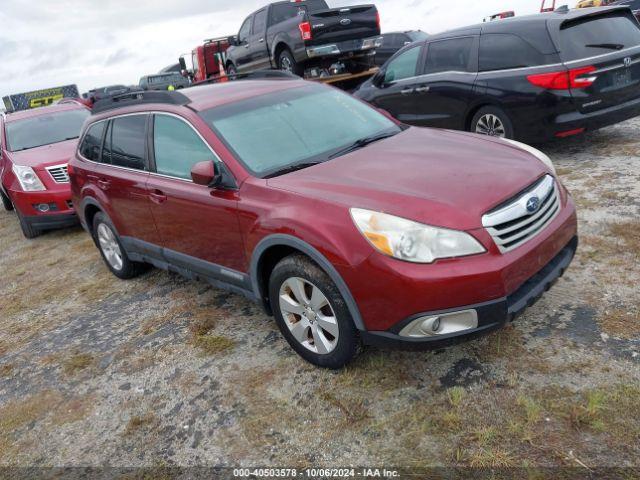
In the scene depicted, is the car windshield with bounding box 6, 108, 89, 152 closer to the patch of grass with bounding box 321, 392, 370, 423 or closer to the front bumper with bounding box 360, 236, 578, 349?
the patch of grass with bounding box 321, 392, 370, 423

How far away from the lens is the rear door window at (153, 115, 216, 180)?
3660mm

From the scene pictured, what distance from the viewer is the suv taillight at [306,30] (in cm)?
953

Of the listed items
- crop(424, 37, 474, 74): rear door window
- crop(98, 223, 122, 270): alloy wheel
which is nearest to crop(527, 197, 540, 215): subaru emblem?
crop(98, 223, 122, 270): alloy wheel

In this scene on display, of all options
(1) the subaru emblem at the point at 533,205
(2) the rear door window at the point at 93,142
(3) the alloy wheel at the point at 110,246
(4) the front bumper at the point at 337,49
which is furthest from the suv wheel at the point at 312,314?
(4) the front bumper at the point at 337,49

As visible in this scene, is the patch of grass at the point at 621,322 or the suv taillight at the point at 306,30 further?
the suv taillight at the point at 306,30

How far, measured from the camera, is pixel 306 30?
9586 millimetres

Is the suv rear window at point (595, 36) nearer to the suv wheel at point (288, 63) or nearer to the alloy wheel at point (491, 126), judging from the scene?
the alloy wheel at point (491, 126)

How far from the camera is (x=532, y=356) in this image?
305cm

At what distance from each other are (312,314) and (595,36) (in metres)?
5.09

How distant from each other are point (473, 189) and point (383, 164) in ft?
2.06

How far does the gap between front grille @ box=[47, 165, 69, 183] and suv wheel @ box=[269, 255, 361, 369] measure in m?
5.35

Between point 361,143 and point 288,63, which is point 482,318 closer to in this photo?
point 361,143

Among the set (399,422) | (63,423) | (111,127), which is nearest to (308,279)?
(399,422)

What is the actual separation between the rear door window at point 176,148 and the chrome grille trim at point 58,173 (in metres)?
3.94
